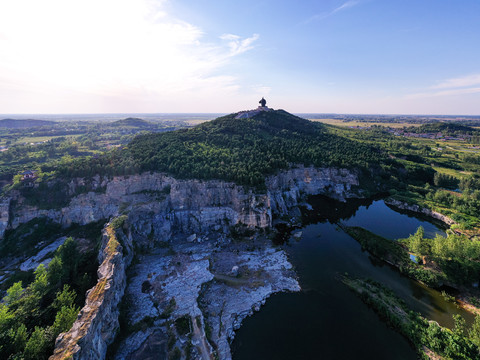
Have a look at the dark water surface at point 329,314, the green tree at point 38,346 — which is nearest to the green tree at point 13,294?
the green tree at point 38,346

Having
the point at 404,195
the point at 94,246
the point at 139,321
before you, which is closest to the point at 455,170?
the point at 404,195

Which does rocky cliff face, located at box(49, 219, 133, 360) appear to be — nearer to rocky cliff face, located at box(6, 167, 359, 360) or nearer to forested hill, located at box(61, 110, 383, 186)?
rocky cliff face, located at box(6, 167, 359, 360)

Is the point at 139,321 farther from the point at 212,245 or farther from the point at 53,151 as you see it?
the point at 53,151

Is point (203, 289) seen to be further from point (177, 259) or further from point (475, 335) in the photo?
point (475, 335)

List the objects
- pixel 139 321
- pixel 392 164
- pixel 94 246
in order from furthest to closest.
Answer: pixel 392 164 < pixel 94 246 < pixel 139 321

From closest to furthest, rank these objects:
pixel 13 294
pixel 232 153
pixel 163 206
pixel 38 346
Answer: pixel 38 346, pixel 13 294, pixel 163 206, pixel 232 153

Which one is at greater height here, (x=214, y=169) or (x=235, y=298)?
(x=214, y=169)

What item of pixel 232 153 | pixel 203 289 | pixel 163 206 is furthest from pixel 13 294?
pixel 232 153

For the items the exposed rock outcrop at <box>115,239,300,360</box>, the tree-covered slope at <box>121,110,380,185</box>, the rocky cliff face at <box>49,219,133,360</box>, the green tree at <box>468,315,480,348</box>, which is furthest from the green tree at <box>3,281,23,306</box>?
the green tree at <box>468,315,480,348</box>
